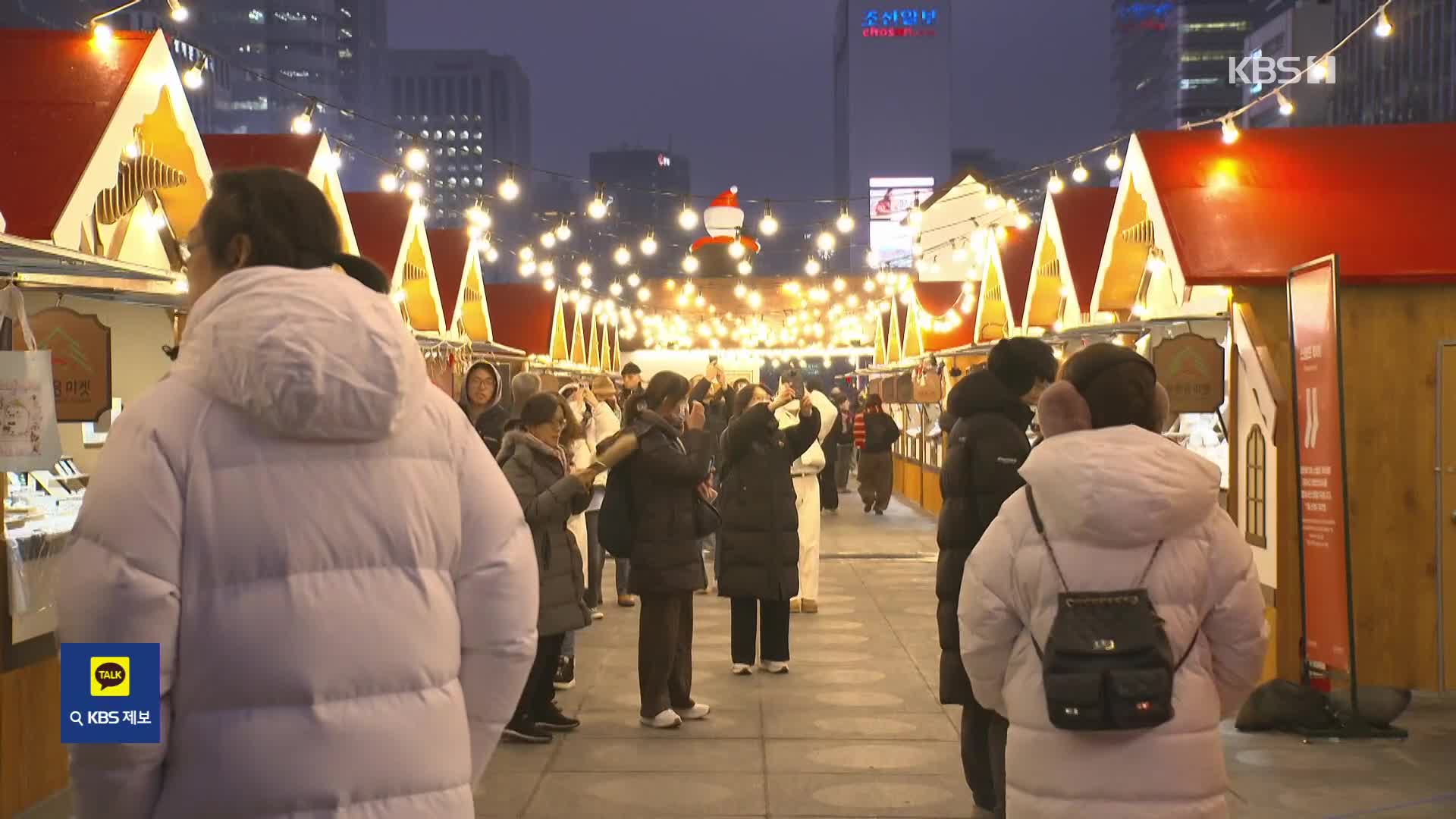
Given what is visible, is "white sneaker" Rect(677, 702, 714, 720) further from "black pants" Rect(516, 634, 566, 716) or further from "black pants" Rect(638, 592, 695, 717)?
"black pants" Rect(516, 634, 566, 716)

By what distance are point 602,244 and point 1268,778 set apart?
4148 inches

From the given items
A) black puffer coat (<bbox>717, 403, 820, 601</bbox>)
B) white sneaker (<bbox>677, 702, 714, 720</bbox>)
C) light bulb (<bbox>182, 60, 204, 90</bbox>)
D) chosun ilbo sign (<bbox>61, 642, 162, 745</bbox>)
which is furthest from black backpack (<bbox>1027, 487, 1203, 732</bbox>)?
light bulb (<bbox>182, 60, 204, 90</bbox>)

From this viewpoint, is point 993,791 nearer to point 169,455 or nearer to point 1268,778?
point 1268,778

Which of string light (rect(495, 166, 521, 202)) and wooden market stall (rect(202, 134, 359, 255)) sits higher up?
string light (rect(495, 166, 521, 202))

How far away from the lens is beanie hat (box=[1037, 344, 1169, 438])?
378 centimetres

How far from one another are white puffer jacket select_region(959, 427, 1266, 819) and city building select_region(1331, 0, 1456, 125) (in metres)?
78.3

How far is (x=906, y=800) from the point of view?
A: 21.6ft

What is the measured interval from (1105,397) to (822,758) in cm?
410

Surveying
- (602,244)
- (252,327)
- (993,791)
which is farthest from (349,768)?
(602,244)

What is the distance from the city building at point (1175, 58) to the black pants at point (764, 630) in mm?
109982

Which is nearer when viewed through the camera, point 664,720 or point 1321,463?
point 1321,463

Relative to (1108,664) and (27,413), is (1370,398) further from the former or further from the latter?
(27,413)

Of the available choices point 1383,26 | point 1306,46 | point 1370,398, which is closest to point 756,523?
point 1370,398

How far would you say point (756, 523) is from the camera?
30.3ft
